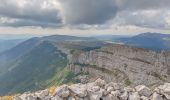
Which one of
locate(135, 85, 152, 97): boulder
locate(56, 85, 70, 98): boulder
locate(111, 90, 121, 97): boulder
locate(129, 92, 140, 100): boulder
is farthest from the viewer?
locate(135, 85, 152, 97): boulder

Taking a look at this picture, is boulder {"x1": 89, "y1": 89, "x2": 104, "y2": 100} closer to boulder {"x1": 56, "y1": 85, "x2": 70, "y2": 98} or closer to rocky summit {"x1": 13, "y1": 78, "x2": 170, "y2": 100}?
rocky summit {"x1": 13, "y1": 78, "x2": 170, "y2": 100}

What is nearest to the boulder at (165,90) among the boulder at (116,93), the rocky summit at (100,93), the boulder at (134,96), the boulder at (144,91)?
the rocky summit at (100,93)

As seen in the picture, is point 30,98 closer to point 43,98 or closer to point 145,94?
point 43,98

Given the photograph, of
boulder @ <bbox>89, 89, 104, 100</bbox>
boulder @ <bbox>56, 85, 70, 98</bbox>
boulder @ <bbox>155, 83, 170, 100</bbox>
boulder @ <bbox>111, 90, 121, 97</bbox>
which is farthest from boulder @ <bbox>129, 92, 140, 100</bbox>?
boulder @ <bbox>56, 85, 70, 98</bbox>

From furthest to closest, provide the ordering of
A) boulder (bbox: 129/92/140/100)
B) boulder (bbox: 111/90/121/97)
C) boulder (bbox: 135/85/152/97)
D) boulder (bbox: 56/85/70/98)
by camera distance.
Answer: boulder (bbox: 135/85/152/97)
boulder (bbox: 111/90/121/97)
boulder (bbox: 129/92/140/100)
boulder (bbox: 56/85/70/98)

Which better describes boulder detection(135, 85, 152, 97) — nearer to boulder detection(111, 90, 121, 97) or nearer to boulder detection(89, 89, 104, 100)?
boulder detection(111, 90, 121, 97)

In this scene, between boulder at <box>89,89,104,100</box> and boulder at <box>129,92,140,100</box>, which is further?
boulder at <box>129,92,140,100</box>

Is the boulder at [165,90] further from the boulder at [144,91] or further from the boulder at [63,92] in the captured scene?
the boulder at [63,92]

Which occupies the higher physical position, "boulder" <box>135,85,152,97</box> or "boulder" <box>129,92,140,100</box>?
"boulder" <box>135,85,152,97</box>

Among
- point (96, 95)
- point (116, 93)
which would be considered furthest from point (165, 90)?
point (96, 95)

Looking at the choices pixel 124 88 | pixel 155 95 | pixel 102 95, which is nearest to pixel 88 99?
pixel 102 95
